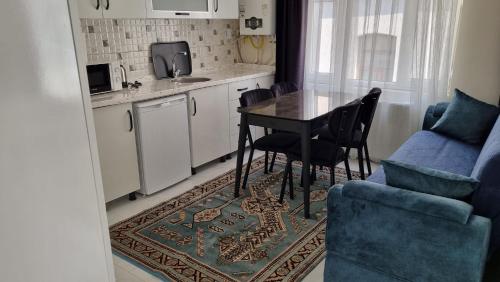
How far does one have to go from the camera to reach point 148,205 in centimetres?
313

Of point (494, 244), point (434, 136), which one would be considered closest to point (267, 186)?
point (434, 136)

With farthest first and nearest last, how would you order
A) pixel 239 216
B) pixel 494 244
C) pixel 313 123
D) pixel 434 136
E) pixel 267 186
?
pixel 267 186
pixel 434 136
pixel 239 216
pixel 313 123
pixel 494 244

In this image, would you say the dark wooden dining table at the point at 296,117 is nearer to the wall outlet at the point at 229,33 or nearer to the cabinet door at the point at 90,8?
the cabinet door at the point at 90,8

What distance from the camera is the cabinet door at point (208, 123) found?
359cm

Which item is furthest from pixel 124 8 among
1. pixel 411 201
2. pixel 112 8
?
pixel 411 201

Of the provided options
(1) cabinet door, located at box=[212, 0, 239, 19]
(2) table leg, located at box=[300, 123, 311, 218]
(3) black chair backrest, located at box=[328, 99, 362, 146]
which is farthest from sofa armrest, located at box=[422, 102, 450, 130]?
(1) cabinet door, located at box=[212, 0, 239, 19]

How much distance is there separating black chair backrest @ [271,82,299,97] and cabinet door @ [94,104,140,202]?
1349mm

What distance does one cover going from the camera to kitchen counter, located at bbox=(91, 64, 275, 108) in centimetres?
291

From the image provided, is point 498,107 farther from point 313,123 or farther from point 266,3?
point 266,3

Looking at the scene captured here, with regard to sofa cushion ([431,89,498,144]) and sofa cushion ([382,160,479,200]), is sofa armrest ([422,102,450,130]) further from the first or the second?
sofa cushion ([382,160,479,200])

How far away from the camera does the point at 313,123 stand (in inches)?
106

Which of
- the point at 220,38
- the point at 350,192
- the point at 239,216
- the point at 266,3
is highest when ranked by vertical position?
the point at 266,3

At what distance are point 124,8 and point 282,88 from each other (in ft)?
5.22

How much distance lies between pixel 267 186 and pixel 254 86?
1.31m
